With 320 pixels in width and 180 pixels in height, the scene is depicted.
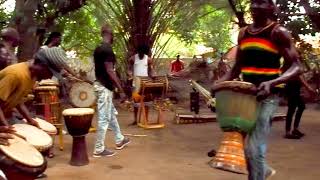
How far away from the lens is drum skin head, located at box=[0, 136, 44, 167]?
3.66 meters

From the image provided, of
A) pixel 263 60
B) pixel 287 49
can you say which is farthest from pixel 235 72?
pixel 287 49

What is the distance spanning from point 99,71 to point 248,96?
124 inches

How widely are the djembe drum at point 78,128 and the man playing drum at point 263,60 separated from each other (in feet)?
8.97

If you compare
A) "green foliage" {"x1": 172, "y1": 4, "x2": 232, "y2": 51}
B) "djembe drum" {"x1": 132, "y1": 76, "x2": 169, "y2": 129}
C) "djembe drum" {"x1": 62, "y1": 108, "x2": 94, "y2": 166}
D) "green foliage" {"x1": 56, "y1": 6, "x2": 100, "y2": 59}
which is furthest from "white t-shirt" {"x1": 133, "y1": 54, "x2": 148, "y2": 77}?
"green foliage" {"x1": 172, "y1": 4, "x2": 232, "y2": 51}

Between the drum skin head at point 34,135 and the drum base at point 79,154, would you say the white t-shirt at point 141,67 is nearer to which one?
the drum base at point 79,154

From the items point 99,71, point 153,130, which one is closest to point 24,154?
point 99,71

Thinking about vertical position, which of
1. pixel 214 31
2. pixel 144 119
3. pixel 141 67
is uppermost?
pixel 214 31

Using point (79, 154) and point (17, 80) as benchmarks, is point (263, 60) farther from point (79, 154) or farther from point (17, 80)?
point (79, 154)

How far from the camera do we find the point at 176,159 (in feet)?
21.7

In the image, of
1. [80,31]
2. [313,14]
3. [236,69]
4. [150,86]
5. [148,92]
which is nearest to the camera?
[236,69]

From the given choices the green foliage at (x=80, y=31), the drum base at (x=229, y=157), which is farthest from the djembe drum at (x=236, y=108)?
the green foliage at (x=80, y=31)

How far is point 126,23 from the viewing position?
1352 cm

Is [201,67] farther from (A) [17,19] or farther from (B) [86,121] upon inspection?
(B) [86,121]

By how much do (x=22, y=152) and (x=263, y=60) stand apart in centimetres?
210
